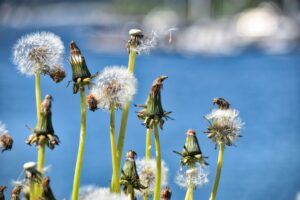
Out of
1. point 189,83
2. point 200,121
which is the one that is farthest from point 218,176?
point 189,83

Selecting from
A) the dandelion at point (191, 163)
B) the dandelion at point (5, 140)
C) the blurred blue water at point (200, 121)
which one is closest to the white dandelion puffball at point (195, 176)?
the dandelion at point (191, 163)

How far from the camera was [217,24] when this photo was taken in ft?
32.7

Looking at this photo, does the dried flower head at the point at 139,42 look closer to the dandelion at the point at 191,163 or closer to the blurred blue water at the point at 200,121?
the dandelion at the point at 191,163

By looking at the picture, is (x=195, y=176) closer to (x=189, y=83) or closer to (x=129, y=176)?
(x=129, y=176)

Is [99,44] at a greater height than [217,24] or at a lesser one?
lesser

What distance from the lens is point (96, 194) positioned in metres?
0.40

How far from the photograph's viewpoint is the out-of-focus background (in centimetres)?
280

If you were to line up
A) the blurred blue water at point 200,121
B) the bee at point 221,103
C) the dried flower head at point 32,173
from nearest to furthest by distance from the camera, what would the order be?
the dried flower head at point 32,173 → the bee at point 221,103 → the blurred blue water at point 200,121

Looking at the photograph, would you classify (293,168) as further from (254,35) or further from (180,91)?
(254,35)

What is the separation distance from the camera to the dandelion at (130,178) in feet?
1.41

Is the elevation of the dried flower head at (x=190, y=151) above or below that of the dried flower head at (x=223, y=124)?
below

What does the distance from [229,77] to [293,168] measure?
3018mm

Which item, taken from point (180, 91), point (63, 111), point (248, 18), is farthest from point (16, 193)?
point (248, 18)

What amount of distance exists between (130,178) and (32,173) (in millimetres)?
74
